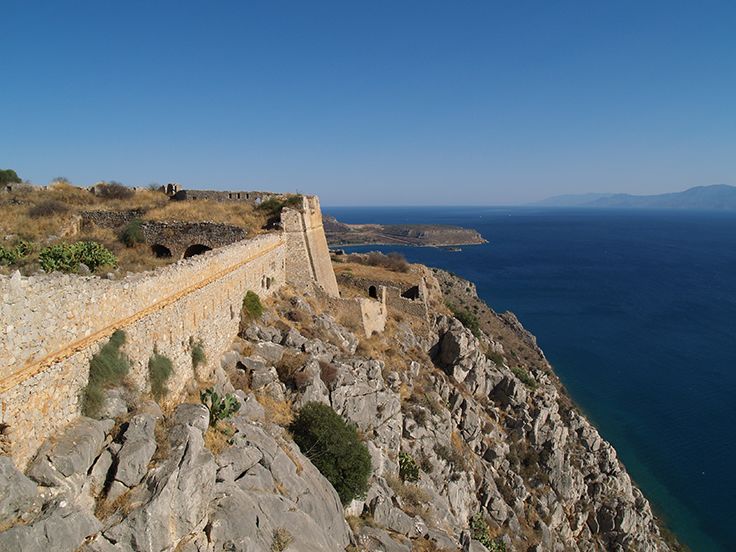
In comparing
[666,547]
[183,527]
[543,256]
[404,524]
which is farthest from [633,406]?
[543,256]

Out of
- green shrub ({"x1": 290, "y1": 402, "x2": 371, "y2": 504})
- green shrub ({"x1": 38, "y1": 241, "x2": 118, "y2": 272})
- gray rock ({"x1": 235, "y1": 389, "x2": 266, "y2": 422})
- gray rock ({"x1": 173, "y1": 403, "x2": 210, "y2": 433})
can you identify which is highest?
green shrub ({"x1": 38, "y1": 241, "x2": 118, "y2": 272})

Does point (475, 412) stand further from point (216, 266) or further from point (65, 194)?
point (65, 194)

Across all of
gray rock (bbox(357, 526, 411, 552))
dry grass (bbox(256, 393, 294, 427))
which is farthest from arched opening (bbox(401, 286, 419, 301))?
gray rock (bbox(357, 526, 411, 552))

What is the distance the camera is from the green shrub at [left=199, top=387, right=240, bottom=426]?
11.9 m

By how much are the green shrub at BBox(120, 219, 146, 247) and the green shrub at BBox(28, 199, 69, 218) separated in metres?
4.16

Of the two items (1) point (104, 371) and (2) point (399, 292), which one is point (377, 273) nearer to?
(2) point (399, 292)

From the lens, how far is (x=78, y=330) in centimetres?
902

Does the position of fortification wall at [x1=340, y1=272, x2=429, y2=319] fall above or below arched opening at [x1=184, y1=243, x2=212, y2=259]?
below

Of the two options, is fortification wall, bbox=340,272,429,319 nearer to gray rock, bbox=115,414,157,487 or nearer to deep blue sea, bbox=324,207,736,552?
deep blue sea, bbox=324,207,736,552

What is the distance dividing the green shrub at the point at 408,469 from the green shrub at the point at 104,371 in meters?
12.7

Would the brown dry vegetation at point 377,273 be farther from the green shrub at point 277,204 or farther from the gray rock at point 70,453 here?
the gray rock at point 70,453

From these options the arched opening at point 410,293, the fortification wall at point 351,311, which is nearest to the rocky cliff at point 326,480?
the fortification wall at point 351,311

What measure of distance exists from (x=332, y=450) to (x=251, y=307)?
651 cm

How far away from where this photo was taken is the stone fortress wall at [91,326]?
745 cm
